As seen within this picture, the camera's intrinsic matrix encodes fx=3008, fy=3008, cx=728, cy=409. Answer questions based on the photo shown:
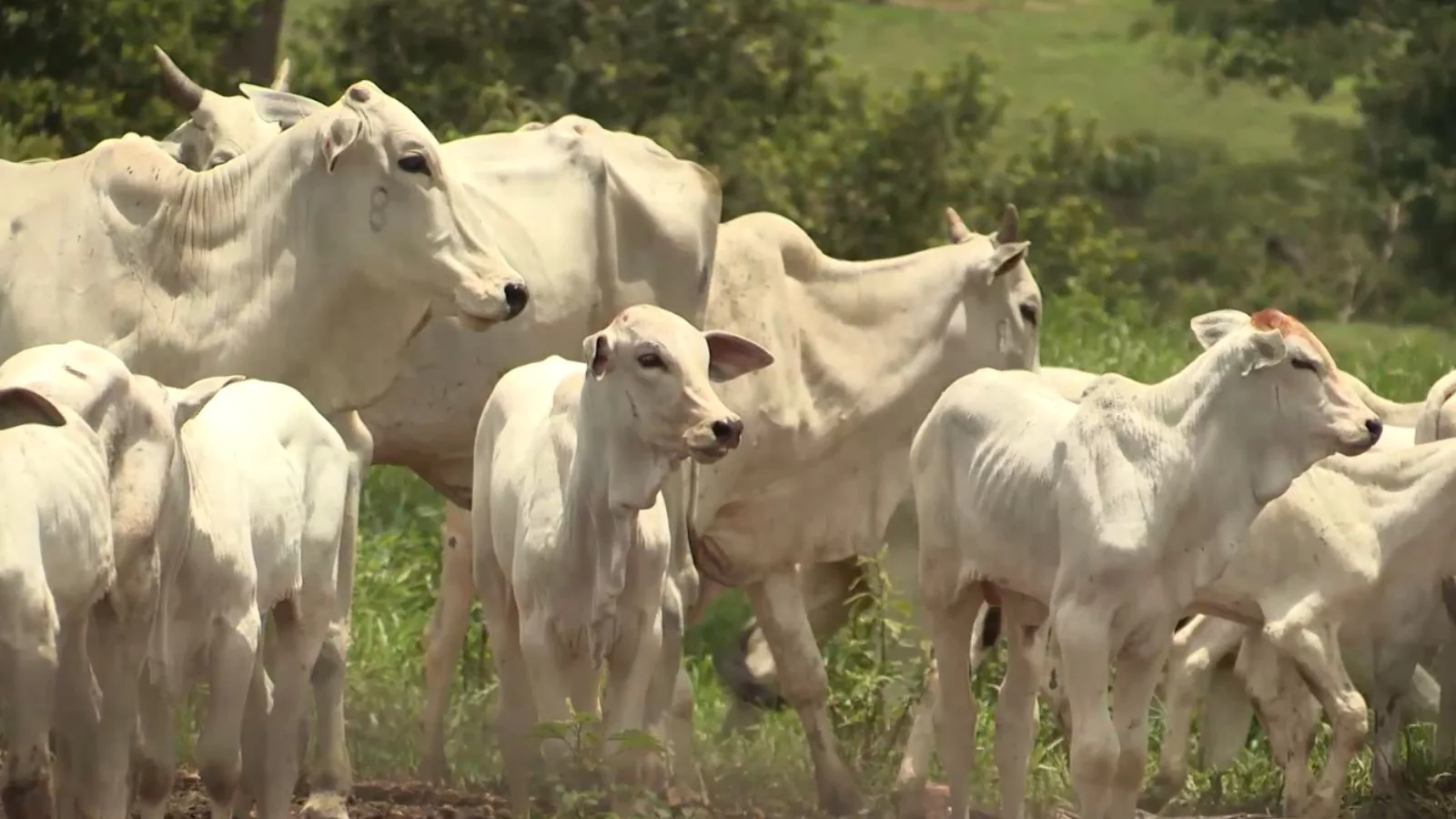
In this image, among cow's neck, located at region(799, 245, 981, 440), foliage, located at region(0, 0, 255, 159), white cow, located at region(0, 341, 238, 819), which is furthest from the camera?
foliage, located at region(0, 0, 255, 159)

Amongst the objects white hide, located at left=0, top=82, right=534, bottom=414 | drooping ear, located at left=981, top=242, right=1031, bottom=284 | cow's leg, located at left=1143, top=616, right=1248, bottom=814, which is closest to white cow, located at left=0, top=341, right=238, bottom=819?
white hide, located at left=0, top=82, right=534, bottom=414

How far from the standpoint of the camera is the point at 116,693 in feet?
22.0

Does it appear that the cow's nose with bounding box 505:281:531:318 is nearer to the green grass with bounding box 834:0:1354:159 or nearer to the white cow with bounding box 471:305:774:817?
the white cow with bounding box 471:305:774:817

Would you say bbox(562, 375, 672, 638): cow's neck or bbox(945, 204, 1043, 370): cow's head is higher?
bbox(562, 375, 672, 638): cow's neck

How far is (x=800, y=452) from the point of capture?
1053 centimetres

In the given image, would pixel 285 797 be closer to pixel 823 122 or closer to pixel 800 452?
pixel 800 452

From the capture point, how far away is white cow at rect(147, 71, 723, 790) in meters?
9.54

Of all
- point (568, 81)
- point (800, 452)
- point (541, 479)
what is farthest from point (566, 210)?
point (568, 81)

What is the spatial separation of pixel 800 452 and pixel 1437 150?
10.4 meters

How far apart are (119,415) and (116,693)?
62 centimetres

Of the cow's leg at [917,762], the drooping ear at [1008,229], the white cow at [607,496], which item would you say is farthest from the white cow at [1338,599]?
the white cow at [607,496]

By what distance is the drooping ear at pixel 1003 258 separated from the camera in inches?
418

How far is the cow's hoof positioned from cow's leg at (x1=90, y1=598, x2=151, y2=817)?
4.91 feet

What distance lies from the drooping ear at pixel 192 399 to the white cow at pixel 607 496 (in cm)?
98
